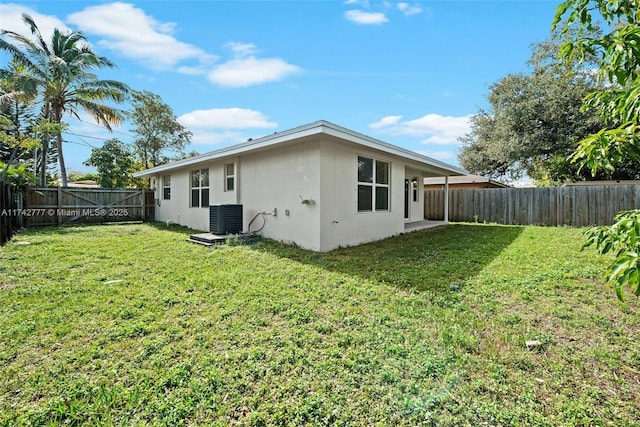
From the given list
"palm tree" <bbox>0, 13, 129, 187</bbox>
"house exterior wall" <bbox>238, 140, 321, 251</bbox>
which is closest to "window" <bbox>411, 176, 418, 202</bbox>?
"house exterior wall" <bbox>238, 140, 321, 251</bbox>

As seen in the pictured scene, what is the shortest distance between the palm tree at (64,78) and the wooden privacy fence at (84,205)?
2532mm

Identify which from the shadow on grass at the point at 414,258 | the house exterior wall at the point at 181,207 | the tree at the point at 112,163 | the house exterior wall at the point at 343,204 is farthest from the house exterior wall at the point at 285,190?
the tree at the point at 112,163

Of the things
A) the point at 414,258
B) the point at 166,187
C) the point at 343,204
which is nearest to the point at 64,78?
the point at 166,187

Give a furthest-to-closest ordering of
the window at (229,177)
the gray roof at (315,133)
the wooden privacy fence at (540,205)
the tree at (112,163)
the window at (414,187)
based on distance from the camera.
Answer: the tree at (112,163)
the window at (414,187)
the wooden privacy fence at (540,205)
the window at (229,177)
the gray roof at (315,133)

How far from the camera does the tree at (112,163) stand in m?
18.6

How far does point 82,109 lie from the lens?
48.0ft

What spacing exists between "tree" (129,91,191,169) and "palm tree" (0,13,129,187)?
186 inches

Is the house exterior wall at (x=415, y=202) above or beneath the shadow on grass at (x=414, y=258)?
above

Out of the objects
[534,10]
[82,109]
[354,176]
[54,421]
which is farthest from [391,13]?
[82,109]

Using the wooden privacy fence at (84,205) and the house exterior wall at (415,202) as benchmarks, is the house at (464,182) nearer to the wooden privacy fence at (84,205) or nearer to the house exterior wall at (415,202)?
the house exterior wall at (415,202)

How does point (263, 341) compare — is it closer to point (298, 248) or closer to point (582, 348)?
point (582, 348)

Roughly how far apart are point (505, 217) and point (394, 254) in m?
8.24

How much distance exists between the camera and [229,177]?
9039 mm

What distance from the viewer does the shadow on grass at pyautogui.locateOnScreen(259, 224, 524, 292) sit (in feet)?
15.4
